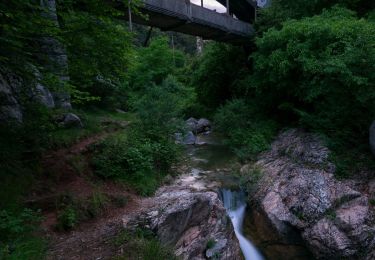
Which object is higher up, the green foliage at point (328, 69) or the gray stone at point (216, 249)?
the green foliage at point (328, 69)

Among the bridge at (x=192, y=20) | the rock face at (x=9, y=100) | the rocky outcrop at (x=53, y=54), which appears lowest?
the rock face at (x=9, y=100)

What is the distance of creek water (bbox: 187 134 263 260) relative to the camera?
8.33m

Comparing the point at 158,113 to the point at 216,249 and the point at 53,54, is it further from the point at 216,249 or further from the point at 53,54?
the point at 216,249

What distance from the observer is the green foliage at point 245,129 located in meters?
12.9

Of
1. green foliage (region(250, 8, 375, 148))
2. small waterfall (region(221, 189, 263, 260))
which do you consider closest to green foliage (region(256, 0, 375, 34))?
green foliage (region(250, 8, 375, 148))

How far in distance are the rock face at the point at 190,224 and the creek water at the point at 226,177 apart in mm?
701

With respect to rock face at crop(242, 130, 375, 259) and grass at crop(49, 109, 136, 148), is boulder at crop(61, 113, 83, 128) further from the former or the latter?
rock face at crop(242, 130, 375, 259)

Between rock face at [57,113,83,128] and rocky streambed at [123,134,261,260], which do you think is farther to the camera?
rock face at [57,113,83,128]

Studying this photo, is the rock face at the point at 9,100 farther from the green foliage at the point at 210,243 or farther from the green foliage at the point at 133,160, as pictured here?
the green foliage at the point at 210,243

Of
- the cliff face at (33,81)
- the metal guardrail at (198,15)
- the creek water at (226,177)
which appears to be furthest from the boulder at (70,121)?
Result: the metal guardrail at (198,15)

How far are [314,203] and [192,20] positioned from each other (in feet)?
30.0

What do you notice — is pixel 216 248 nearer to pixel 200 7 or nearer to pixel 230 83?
pixel 200 7

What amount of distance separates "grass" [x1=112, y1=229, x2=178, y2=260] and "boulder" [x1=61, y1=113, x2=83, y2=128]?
4.05m

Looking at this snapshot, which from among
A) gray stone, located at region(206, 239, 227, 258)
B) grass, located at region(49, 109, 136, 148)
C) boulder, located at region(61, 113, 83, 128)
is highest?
boulder, located at region(61, 113, 83, 128)
